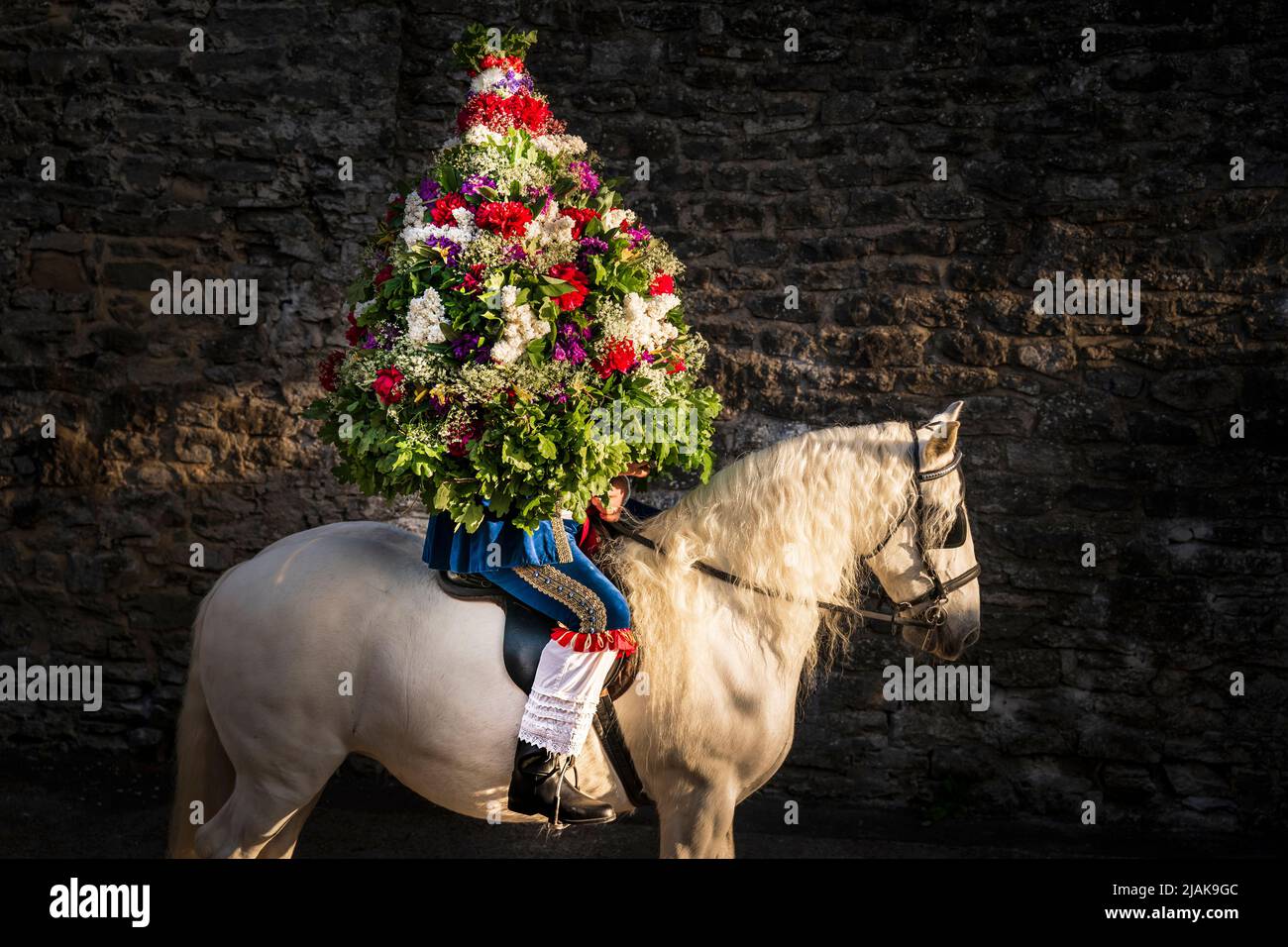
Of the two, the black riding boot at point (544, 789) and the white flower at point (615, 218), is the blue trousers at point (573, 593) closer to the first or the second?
the black riding boot at point (544, 789)

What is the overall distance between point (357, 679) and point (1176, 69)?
513 centimetres

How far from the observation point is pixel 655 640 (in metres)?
3.97

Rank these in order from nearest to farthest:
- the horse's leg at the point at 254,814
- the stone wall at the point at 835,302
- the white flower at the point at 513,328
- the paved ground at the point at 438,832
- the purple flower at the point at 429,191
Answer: the white flower at the point at 513,328 < the purple flower at the point at 429,191 < the horse's leg at the point at 254,814 < the paved ground at the point at 438,832 < the stone wall at the point at 835,302

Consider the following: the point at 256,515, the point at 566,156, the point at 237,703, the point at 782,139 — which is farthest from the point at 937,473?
the point at 256,515

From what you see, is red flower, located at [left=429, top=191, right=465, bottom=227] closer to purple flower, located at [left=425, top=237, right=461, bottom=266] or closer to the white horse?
purple flower, located at [left=425, top=237, right=461, bottom=266]

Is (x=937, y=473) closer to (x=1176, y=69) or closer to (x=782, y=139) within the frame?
(x=782, y=139)

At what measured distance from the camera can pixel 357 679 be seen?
394 centimetres

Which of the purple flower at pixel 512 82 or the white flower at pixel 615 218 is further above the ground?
the purple flower at pixel 512 82

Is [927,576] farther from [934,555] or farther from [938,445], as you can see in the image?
[938,445]

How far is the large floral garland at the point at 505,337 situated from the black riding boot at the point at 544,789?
2.55ft

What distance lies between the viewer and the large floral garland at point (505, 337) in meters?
3.67

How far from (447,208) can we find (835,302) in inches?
122

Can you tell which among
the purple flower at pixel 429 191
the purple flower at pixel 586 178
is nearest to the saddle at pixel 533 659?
the purple flower at pixel 429 191
